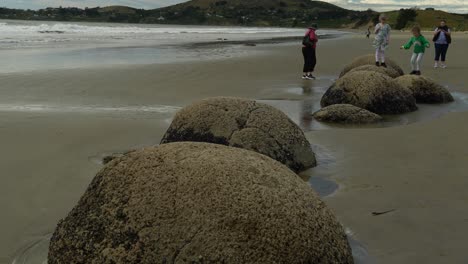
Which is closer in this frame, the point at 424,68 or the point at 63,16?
the point at 424,68

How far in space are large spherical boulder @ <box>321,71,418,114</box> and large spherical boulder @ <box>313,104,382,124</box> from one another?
2.30ft

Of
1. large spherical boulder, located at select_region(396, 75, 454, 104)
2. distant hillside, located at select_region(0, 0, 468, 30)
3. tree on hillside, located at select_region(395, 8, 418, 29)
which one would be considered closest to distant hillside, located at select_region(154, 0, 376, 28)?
distant hillside, located at select_region(0, 0, 468, 30)

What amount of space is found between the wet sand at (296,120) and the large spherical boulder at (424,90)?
0.39m

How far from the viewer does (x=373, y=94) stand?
9.81 meters

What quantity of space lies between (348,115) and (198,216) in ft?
20.7

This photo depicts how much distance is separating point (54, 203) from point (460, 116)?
7112mm

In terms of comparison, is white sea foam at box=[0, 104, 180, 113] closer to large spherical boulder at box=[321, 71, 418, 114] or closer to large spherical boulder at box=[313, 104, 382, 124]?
large spherical boulder at box=[313, 104, 382, 124]

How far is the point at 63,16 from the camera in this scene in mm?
123000

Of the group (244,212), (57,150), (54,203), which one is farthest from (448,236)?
(57,150)

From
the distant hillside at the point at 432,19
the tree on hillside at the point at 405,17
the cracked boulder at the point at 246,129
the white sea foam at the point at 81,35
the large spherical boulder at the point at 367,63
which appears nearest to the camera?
the cracked boulder at the point at 246,129

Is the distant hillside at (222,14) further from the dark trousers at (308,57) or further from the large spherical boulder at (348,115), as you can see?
the large spherical boulder at (348,115)

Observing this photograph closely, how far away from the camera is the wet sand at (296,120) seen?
432 centimetres

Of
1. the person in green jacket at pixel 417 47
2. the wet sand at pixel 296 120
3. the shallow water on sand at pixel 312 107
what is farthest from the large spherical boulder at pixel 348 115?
the person in green jacket at pixel 417 47

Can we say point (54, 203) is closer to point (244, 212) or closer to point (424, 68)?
point (244, 212)
